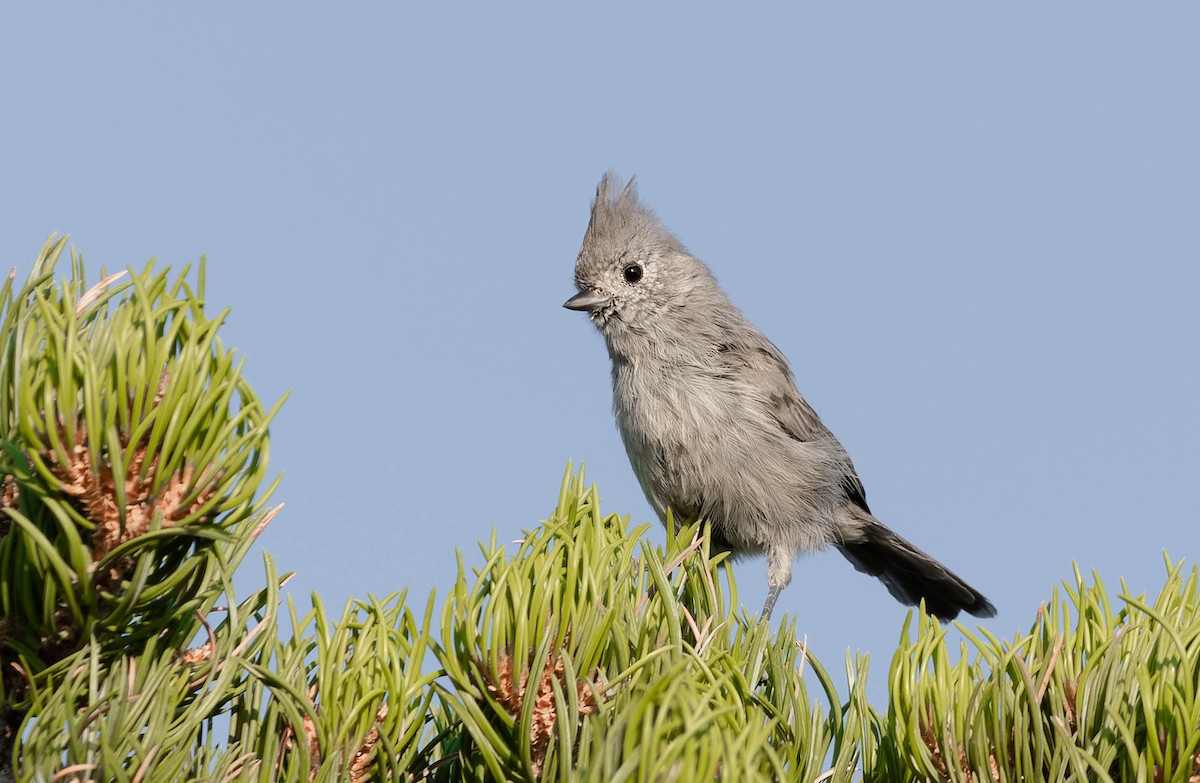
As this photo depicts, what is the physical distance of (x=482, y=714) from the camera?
144 cm

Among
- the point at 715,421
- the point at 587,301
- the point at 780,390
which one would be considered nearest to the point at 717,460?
the point at 715,421

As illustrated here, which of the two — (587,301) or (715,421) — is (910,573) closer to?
(715,421)

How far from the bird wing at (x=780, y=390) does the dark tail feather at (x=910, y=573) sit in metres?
0.30

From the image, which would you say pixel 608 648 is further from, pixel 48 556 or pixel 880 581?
pixel 880 581

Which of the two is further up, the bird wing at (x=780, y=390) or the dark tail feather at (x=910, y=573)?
the bird wing at (x=780, y=390)

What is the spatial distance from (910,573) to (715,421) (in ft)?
5.06

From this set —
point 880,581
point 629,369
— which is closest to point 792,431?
point 629,369

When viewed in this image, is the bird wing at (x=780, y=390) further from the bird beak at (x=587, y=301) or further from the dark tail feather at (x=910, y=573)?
the bird beak at (x=587, y=301)

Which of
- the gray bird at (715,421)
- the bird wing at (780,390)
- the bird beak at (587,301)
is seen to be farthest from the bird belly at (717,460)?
the bird beak at (587,301)

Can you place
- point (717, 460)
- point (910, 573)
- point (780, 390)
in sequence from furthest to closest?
1. point (910, 573)
2. point (780, 390)
3. point (717, 460)

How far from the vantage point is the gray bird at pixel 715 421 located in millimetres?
4125

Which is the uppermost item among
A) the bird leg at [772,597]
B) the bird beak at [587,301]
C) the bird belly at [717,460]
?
the bird beak at [587,301]

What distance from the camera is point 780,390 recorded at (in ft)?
14.9

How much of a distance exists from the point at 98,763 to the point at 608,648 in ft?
2.07
